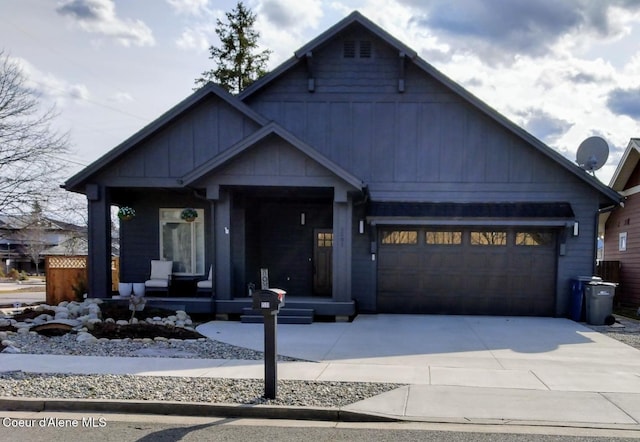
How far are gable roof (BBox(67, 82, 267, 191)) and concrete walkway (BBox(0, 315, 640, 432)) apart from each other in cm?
486

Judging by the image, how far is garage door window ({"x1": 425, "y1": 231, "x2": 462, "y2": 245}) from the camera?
12.7m

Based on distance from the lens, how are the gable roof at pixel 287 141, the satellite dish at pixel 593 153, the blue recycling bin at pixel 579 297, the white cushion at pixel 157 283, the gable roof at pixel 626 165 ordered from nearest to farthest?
the gable roof at pixel 287 141 → the blue recycling bin at pixel 579 297 → the white cushion at pixel 157 283 → the satellite dish at pixel 593 153 → the gable roof at pixel 626 165

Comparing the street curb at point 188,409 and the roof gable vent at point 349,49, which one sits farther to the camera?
the roof gable vent at point 349,49

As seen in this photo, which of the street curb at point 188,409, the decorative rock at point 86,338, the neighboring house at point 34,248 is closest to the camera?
the street curb at point 188,409

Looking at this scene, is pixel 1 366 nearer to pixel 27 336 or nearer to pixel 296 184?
pixel 27 336

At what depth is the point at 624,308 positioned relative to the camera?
49.8 feet

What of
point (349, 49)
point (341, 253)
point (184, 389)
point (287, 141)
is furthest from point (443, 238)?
→ point (184, 389)

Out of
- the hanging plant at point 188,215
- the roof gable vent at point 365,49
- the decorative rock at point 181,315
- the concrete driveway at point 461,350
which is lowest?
the concrete driveway at point 461,350

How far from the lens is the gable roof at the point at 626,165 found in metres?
15.1

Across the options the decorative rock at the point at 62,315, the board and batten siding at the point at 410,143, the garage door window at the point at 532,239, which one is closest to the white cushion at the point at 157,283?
the decorative rock at the point at 62,315

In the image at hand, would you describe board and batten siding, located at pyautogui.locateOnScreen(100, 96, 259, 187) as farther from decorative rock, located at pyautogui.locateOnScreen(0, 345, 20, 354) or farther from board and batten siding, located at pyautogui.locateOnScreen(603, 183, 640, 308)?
board and batten siding, located at pyautogui.locateOnScreen(603, 183, 640, 308)

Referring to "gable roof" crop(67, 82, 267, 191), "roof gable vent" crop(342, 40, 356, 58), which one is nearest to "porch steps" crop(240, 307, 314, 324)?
"gable roof" crop(67, 82, 267, 191)

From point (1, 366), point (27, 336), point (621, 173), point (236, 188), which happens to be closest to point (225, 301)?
point (236, 188)

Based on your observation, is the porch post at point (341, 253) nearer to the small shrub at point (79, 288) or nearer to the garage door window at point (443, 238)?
the garage door window at point (443, 238)
